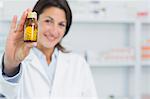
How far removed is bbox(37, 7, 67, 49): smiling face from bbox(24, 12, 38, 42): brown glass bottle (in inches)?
19.7

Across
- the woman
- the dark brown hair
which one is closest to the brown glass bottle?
the woman

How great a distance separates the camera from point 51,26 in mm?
1822

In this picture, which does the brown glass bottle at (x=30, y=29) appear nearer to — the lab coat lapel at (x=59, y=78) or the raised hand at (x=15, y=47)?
the raised hand at (x=15, y=47)

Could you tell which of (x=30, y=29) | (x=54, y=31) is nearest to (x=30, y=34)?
(x=30, y=29)

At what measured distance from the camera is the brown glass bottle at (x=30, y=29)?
1248mm

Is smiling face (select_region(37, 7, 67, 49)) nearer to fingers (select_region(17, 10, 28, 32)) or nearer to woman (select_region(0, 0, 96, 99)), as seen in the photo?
woman (select_region(0, 0, 96, 99))

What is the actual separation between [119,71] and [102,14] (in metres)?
0.61

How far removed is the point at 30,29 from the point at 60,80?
595mm

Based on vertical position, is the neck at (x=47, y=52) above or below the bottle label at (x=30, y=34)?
below

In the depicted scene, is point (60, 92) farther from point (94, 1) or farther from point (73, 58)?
point (94, 1)

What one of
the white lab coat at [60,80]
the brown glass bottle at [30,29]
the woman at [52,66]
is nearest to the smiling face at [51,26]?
the woman at [52,66]

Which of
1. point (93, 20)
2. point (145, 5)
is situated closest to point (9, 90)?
point (93, 20)

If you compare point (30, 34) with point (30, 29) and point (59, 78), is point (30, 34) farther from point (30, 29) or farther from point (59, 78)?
point (59, 78)

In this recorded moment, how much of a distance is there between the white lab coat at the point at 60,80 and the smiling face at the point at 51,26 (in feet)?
0.38
